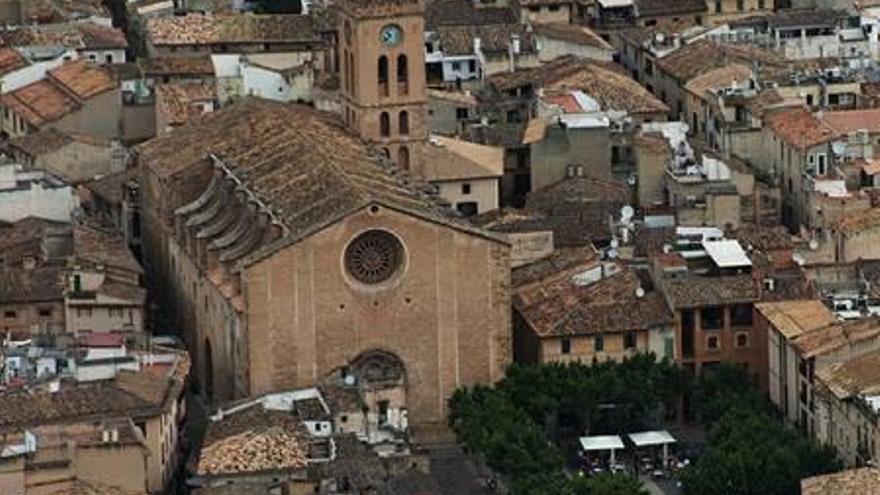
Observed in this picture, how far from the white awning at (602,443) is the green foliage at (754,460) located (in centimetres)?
288

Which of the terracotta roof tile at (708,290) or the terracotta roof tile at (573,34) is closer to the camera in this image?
the terracotta roof tile at (708,290)

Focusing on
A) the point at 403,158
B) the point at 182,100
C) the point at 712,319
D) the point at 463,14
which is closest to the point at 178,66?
the point at 182,100

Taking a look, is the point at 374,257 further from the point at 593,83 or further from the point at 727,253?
the point at 593,83

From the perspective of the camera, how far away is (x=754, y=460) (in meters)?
85.7

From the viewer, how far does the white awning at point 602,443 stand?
92000 millimetres

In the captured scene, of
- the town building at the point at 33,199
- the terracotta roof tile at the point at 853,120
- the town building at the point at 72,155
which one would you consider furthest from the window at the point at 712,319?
the town building at the point at 72,155

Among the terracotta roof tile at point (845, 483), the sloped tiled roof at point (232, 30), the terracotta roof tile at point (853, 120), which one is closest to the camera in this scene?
the terracotta roof tile at point (845, 483)

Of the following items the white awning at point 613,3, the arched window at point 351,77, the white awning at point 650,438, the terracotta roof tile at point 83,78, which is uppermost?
the arched window at point 351,77

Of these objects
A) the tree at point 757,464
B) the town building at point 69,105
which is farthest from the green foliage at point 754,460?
the town building at point 69,105

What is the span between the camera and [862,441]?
86.0 m

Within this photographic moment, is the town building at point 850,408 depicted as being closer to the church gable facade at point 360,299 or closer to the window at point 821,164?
the church gable facade at point 360,299

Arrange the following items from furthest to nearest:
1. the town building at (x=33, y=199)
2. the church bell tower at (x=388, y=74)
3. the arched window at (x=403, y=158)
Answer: the town building at (x=33, y=199) < the arched window at (x=403, y=158) < the church bell tower at (x=388, y=74)

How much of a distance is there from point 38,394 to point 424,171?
24.1 meters

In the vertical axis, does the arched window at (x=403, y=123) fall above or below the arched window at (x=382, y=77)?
below
